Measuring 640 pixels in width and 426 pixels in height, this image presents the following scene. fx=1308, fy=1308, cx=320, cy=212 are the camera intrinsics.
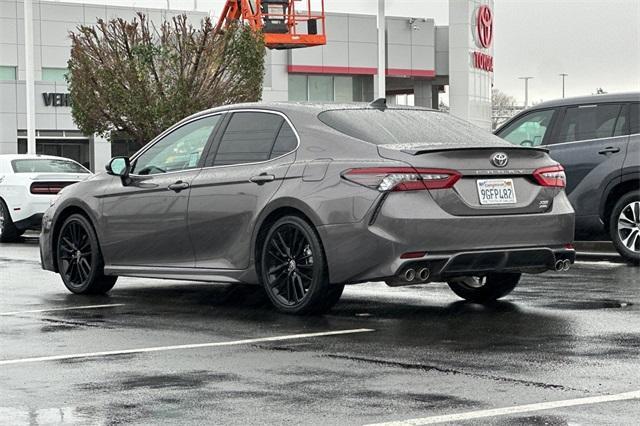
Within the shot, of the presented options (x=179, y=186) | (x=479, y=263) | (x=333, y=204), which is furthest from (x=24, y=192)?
(x=479, y=263)

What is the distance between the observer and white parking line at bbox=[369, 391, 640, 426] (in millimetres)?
5518

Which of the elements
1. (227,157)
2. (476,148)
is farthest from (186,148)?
(476,148)

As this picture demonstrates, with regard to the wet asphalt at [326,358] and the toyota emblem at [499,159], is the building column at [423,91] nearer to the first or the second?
the wet asphalt at [326,358]

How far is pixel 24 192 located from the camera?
71.0 feet

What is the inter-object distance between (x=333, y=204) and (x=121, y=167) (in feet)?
8.98

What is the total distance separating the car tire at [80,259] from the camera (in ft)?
37.3

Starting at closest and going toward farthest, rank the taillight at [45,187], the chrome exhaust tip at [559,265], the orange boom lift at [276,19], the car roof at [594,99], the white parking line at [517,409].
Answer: the white parking line at [517,409] < the chrome exhaust tip at [559,265] < the car roof at [594,99] < the taillight at [45,187] < the orange boom lift at [276,19]

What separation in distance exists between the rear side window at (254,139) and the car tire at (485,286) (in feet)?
5.72

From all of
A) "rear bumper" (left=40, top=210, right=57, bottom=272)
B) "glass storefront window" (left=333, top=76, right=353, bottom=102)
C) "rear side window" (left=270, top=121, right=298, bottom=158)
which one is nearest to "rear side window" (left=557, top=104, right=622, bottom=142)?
"rear side window" (left=270, top=121, right=298, bottom=158)

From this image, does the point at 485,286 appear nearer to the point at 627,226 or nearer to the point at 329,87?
the point at 627,226

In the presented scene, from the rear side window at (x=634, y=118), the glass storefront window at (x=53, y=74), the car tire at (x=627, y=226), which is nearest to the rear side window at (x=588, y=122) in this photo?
the rear side window at (x=634, y=118)

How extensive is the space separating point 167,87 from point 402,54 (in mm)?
32105

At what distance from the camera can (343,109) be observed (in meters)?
9.91

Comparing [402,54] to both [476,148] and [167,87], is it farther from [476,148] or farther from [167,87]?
[476,148]
